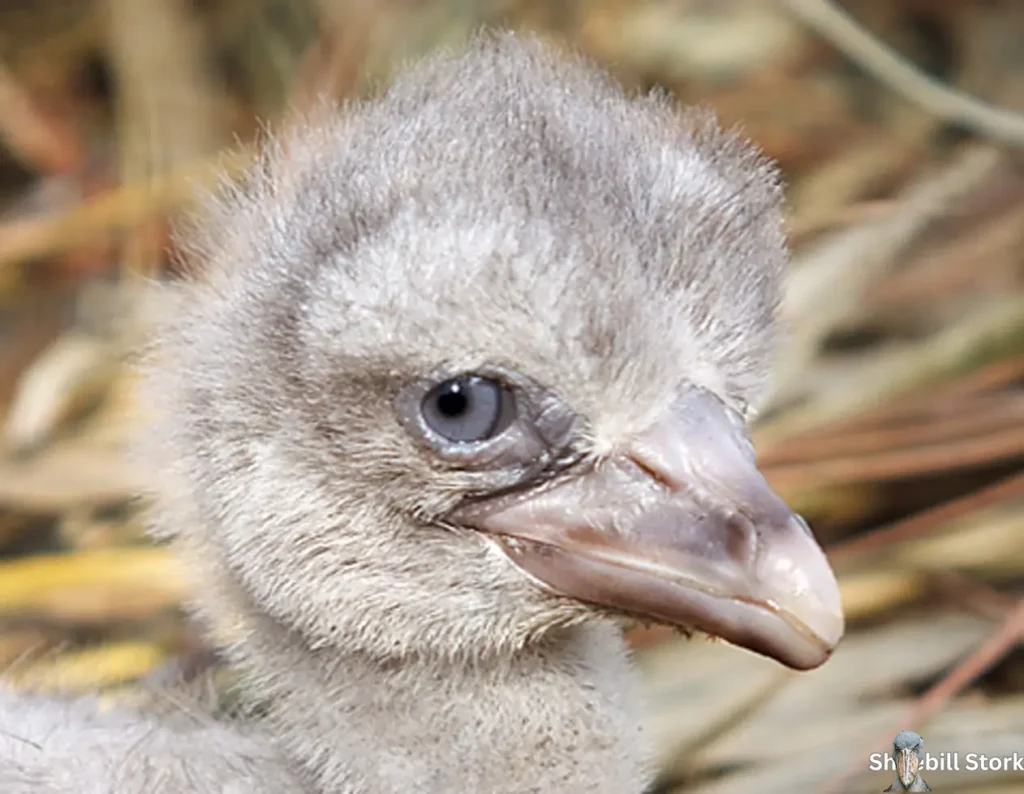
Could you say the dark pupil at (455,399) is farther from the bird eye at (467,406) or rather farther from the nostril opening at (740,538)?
the nostril opening at (740,538)

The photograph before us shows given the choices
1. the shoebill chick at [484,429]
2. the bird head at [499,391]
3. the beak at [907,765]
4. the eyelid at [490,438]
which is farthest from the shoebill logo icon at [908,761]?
the eyelid at [490,438]

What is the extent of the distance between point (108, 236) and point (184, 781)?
1.52 metres

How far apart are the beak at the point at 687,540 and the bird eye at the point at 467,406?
0.06m

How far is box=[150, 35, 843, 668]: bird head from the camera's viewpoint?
2.78 feet

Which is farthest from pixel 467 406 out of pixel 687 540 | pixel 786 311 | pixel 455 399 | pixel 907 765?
pixel 786 311

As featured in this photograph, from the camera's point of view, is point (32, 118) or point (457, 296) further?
point (32, 118)

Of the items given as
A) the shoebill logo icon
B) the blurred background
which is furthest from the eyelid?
the shoebill logo icon

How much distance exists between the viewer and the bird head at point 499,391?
849 millimetres

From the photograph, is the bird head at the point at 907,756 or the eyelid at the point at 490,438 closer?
the eyelid at the point at 490,438

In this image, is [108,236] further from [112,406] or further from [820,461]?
[820,461]

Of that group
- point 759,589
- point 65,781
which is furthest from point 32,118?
point 759,589

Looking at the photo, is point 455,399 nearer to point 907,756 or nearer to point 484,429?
point 484,429

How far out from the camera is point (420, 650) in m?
0.93

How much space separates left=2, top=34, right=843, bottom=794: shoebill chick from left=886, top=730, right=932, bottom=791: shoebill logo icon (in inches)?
19.5
